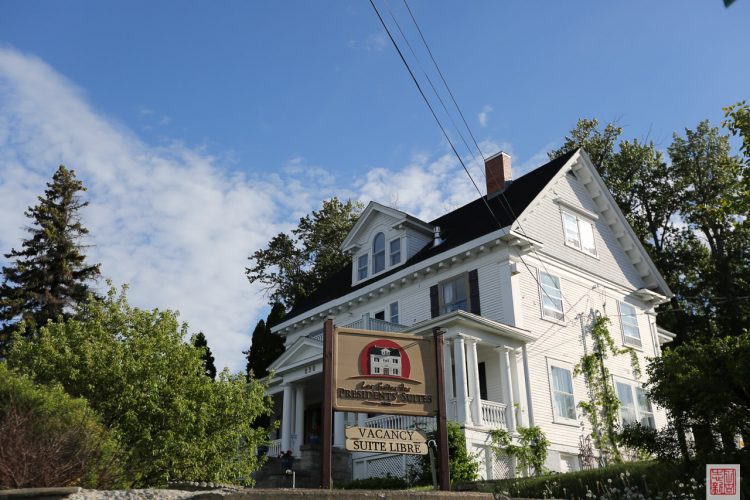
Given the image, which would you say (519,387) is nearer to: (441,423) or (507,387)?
(507,387)

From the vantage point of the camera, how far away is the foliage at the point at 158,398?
44.8ft

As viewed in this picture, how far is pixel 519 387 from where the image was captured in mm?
20891

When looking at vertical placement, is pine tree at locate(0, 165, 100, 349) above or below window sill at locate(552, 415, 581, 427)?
above

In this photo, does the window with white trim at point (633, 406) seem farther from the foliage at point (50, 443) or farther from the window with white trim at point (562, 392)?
the foliage at point (50, 443)

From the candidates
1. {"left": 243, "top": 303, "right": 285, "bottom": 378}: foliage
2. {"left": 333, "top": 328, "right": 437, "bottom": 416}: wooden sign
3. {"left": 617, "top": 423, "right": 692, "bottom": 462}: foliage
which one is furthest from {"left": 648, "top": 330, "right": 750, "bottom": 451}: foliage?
{"left": 243, "top": 303, "right": 285, "bottom": 378}: foliage

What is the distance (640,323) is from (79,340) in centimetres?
1958

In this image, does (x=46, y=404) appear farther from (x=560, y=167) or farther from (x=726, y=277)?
(x=726, y=277)

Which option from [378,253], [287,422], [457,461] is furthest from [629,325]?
[287,422]

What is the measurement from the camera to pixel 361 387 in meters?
9.53

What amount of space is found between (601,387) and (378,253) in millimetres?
9498

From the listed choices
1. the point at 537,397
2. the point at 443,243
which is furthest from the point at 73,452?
the point at 443,243

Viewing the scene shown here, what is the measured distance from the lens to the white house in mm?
20375

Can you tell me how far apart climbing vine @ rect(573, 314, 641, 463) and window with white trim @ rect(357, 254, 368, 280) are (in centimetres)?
883

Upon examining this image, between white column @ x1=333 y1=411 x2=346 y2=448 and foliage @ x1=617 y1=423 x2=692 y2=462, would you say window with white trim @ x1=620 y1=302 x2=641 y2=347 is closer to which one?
white column @ x1=333 y1=411 x2=346 y2=448
